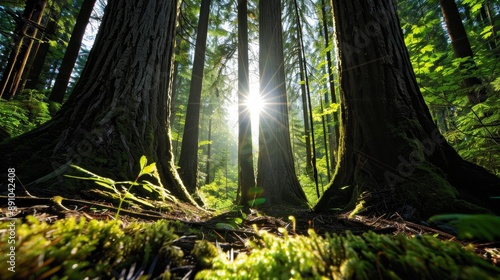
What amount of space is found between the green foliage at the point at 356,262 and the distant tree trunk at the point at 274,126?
4.17 m

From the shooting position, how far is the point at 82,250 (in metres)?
0.58

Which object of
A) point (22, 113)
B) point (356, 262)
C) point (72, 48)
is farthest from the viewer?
point (72, 48)

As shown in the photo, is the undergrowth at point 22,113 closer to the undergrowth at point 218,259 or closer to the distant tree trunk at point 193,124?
the distant tree trunk at point 193,124

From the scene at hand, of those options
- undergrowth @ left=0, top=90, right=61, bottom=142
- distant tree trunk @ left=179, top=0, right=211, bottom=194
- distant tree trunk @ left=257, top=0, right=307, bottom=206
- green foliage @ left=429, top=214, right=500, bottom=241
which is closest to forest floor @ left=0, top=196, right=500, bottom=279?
green foliage @ left=429, top=214, right=500, bottom=241

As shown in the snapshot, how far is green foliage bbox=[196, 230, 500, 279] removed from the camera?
1.69 ft

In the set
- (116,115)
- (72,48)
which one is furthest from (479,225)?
(72,48)

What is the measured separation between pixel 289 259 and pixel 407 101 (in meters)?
2.33

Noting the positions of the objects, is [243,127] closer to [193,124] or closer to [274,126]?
[274,126]

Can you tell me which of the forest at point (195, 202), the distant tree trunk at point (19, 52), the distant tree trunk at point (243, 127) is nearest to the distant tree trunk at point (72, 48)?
the distant tree trunk at point (19, 52)

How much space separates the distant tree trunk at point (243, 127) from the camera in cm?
591

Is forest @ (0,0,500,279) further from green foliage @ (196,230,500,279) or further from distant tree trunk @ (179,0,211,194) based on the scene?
distant tree trunk @ (179,0,211,194)

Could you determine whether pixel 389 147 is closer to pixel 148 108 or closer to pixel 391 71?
pixel 391 71

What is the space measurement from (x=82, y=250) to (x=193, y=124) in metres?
7.14

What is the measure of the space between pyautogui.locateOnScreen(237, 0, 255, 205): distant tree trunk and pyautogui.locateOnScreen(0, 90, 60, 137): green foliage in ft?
15.1
